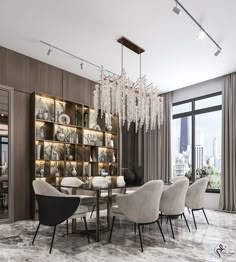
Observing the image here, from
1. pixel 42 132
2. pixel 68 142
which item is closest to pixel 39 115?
pixel 42 132

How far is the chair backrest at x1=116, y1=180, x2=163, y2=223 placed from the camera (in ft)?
11.5

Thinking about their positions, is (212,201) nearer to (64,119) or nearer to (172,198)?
(172,198)

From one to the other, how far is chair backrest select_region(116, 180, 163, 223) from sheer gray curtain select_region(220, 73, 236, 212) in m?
3.23

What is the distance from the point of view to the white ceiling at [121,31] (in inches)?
145

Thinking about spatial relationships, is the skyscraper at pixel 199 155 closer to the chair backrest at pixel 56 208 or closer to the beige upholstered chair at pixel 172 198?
the beige upholstered chair at pixel 172 198

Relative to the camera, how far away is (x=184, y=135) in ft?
25.2

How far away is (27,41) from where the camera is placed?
4742 millimetres

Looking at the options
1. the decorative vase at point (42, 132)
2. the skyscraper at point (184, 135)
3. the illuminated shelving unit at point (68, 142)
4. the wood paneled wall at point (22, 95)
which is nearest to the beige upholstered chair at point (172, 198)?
the illuminated shelving unit at point (68, 142)

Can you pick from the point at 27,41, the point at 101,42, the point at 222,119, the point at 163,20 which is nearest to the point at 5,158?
the point at 27,41

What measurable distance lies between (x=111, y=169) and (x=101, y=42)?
11.4 feet

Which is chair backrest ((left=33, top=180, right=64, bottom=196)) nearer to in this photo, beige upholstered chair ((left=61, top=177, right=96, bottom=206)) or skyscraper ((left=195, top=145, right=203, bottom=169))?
beige upholstered chair ((left=61, top=177, right=96, bottom=206))

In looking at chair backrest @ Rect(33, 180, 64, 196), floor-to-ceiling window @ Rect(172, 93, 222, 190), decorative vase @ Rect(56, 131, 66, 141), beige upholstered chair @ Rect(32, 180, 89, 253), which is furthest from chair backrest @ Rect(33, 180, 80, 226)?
floor-to-ceiling window @ Rect(172, 93, 222, 190)

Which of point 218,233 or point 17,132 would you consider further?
point 17,132

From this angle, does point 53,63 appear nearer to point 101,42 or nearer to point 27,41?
point 27,41
